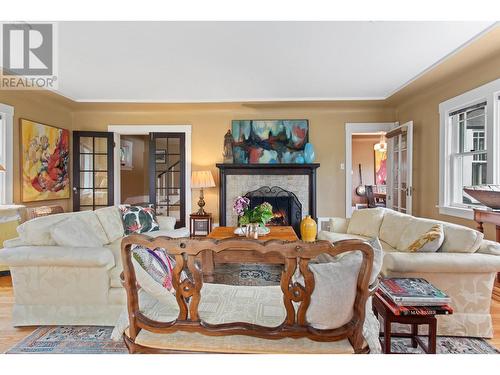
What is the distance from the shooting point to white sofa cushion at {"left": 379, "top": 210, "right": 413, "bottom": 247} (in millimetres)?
3057

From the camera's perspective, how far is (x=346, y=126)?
5.38 m

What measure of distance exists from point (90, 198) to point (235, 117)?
3.13 m

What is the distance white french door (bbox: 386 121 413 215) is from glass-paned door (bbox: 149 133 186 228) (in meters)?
3.77

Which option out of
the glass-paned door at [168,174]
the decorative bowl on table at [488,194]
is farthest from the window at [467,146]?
the glass-paned door at [168,174]

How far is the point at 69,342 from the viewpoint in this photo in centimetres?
207

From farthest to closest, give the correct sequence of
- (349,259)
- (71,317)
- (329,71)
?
(329,71) → (71,317) → (349,259)

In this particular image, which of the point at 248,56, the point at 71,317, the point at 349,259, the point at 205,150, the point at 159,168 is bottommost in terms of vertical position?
the point at 71,317

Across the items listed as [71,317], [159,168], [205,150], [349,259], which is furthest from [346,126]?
[71,317]

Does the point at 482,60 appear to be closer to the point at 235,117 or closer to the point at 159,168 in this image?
the point at 235,117

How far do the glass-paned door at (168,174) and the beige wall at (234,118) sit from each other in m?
0.25

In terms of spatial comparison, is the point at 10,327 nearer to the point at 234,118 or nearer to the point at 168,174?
the point at 168,174

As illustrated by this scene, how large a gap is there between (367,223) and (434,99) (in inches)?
87.1

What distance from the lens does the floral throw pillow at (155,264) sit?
4.30 ft

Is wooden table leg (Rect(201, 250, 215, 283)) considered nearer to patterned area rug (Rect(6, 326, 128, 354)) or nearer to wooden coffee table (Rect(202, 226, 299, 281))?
wooden coffee table (Rect(202, 226, 299, 281))
